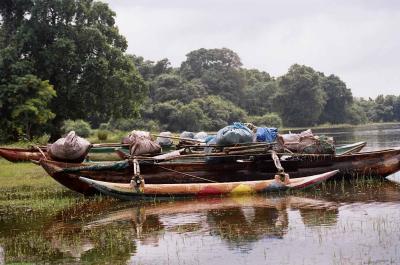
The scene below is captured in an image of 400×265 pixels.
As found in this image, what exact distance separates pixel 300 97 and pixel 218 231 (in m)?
71.3

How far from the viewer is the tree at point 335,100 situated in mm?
82938

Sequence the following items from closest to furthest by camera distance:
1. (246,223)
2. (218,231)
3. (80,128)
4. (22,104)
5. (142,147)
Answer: (218,231) < (246,223) < (142,147) < (22,104) < (80,128)

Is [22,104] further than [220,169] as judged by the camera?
Yes

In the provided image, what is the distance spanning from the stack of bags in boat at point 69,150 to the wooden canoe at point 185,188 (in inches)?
53.0

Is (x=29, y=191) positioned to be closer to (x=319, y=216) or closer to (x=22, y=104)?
(x=319, y=216)

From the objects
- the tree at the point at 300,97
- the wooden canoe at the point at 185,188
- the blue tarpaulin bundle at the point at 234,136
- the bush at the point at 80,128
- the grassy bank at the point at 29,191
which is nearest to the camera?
the wooden canoe at the point at 185,188

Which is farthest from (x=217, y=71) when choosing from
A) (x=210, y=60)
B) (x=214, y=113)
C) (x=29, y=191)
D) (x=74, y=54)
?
(x=29, y=191)

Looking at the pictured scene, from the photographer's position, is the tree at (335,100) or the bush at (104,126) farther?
the tree at (335,100)

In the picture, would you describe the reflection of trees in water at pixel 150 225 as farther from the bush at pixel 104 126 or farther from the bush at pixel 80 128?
the bush at pixel 104 126

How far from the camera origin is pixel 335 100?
8388 cm

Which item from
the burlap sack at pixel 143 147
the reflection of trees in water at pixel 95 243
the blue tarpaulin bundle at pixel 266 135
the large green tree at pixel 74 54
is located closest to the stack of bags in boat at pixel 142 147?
the burlap sack at pixel 143 147

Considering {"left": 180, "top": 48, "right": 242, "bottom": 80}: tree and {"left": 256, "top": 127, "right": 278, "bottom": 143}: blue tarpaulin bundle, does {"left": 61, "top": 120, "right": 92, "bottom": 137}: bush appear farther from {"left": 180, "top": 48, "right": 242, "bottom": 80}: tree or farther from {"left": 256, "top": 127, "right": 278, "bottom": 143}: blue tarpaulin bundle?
{"left": 180, "top": 48, "right": 242, "bottom": 80}: tree

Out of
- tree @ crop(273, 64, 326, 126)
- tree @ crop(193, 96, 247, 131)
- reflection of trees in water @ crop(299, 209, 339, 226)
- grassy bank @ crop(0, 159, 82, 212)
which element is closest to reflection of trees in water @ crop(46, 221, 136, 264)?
grassy bank @ crop(0, 159, 82, 212)

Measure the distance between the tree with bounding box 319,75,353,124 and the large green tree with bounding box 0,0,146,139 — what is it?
54873mm
